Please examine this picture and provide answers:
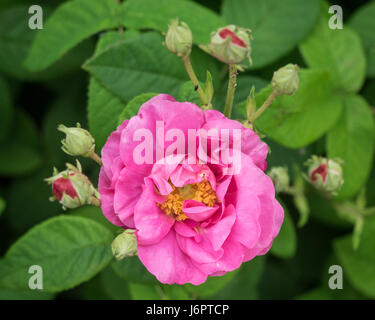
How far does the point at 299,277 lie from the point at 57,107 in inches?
50.7

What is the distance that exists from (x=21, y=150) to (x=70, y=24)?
0.69m

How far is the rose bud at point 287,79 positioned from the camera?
1093 mm

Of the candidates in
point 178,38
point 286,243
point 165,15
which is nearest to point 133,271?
point 286,243

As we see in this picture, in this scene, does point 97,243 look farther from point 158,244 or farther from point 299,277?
point 299,277

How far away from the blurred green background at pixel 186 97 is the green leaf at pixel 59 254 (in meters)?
Answer: 0.06

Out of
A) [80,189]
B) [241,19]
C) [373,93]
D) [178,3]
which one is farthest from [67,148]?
[373,93]

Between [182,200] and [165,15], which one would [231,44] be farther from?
[165,15]

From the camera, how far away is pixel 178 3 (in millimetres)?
1529

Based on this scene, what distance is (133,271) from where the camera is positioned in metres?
1.38

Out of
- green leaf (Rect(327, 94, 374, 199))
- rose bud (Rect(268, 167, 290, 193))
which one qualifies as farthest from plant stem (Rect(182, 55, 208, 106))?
green leaf (Rect(327, 94, 374, 199))

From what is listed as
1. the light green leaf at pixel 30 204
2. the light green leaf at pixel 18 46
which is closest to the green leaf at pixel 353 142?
→ the light green leaf at pixel 18 46

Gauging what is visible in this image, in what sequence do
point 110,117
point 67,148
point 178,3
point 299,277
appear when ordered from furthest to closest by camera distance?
point 299,277 < point 178,3 < point 110,117 < point 67,148

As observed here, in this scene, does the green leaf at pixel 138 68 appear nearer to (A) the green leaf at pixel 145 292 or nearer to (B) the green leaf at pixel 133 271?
(B) the green leaf at pixel 133 271
